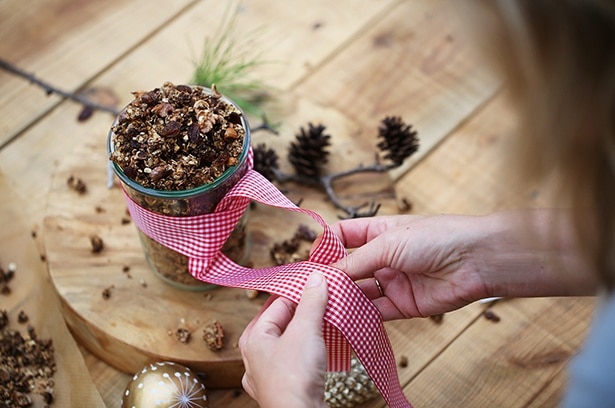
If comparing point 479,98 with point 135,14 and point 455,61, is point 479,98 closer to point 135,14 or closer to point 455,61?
point 455,61

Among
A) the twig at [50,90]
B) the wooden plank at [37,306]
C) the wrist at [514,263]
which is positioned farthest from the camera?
the twig at [50,90]

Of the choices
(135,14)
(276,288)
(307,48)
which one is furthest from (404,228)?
(135,14)

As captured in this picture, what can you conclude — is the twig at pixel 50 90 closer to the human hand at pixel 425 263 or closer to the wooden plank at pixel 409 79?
the wooden plank at pixel 409 79

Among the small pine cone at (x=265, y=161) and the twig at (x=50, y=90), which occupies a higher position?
the small pine cone at (x=265, y=161)

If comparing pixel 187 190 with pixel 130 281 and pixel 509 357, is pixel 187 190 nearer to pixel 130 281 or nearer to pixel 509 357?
pixel 130 281

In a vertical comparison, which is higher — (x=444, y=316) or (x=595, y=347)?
(x=595, y=347)

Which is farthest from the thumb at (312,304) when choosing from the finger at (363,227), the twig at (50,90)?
the twig at (50,90)

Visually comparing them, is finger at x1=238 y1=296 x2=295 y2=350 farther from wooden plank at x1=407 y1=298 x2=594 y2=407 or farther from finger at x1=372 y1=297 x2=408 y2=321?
wooden plank at x1=407 y1=298 x2=594 y2=407
